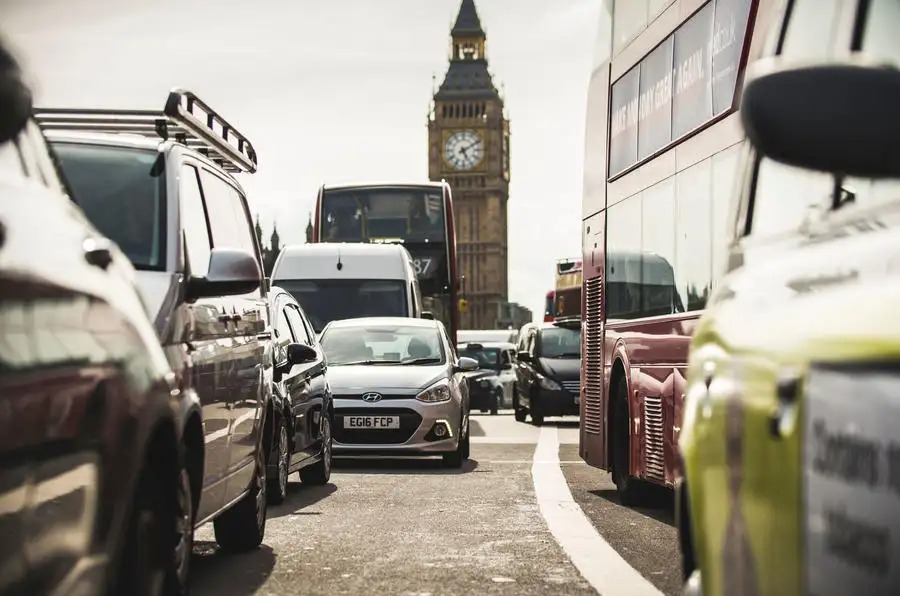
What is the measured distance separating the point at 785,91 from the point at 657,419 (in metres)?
8.01

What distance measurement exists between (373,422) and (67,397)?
13.8 meters

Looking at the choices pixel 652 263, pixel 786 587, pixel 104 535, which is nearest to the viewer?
pixel 786 587

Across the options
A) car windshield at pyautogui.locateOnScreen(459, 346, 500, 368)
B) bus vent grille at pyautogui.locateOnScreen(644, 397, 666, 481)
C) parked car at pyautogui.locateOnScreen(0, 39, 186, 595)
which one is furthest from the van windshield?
car windshield at pyautogui.locateOnScreen(459, 346, 500, 368)

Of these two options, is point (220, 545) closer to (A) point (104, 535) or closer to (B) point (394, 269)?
(A) point (104, 535)

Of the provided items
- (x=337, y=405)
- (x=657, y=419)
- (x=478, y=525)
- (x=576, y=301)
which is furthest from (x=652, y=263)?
(x=576, y=301)

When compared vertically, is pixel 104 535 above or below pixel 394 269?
below

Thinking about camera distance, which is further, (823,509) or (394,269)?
(394,269)

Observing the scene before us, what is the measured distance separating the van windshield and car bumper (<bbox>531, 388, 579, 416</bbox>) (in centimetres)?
724

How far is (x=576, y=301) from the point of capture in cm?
4541

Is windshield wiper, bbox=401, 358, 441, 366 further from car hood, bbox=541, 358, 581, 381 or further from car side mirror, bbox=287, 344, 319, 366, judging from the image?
car hood, bbox=541, 358, 581, 381

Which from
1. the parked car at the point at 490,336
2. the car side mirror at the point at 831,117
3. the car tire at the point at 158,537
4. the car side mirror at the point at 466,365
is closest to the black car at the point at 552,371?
the car side mirror at the point at 466,365

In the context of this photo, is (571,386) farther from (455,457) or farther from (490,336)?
(490,336)

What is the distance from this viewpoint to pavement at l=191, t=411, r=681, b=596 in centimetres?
776

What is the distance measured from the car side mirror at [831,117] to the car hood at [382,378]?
14856 millimetres
